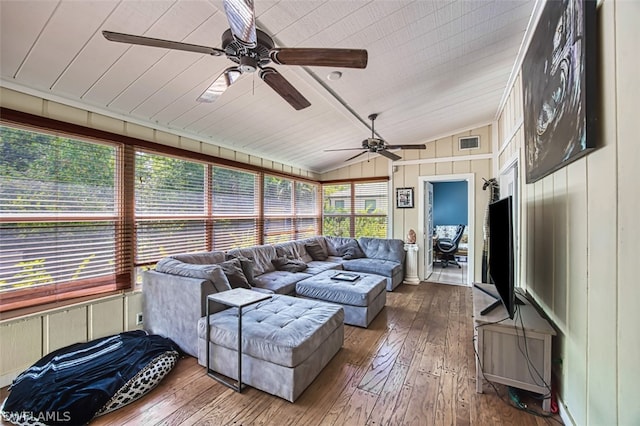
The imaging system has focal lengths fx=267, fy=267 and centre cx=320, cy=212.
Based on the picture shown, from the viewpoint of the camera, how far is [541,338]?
186 centimetres

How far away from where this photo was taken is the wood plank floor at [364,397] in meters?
1.81

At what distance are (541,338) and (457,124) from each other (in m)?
4.09

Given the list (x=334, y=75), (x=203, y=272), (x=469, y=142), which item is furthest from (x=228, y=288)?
(x=469, y=142)

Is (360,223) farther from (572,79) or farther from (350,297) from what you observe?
(572,79)

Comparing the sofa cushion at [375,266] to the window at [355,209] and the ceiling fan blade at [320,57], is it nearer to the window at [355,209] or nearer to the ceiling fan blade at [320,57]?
the window at [355,209]

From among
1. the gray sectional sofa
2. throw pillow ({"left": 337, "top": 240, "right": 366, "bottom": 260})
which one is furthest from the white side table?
throw pillow ({"left": 337, "top": 240, "right": 366, "bottom": 260})

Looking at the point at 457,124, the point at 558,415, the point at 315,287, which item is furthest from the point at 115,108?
the point at 457,124

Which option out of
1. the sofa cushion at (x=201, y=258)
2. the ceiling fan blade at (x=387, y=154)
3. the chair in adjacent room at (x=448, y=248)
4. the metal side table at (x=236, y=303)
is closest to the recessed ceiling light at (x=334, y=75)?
the ceiling fan blade at (x=387, y=154)

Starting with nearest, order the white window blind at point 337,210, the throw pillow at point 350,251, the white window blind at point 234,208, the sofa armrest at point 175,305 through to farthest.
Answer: the sofa armrest at point 175,305 → the white window blind at point 234,208 → the throw pillow at point 350,251 → the white window blind at point 337,210

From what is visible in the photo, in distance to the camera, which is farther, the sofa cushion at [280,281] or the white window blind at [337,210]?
the white window blind at [337,210]

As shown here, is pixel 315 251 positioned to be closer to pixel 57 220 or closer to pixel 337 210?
pixel 337 210

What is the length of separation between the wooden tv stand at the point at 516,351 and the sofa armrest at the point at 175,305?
236 cm

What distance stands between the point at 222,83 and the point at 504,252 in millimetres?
2451

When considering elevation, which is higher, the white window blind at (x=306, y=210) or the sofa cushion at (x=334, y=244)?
the white window blind at (x=306, y=210)
